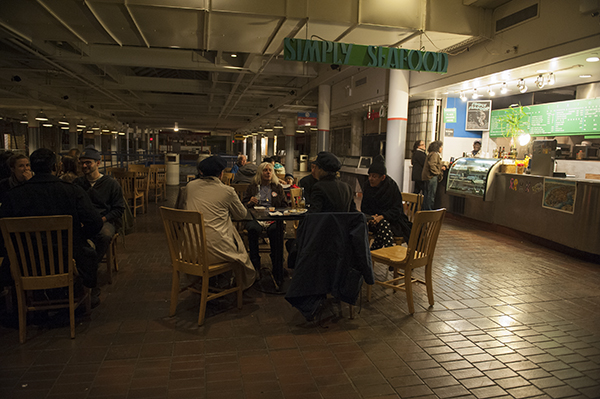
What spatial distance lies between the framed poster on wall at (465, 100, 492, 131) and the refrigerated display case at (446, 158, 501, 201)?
5.57 ft

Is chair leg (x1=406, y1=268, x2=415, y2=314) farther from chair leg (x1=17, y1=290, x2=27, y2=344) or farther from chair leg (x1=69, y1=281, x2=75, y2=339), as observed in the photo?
chair leg (x1=17, y1=290, x2=27, y2=344)

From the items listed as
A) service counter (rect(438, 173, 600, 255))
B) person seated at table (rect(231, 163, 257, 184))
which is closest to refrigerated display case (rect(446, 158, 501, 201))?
service counter (rect(438, 173, 600, 255))

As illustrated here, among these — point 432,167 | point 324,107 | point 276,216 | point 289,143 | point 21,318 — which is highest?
point 324,107

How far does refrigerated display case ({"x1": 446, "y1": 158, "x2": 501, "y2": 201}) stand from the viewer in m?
7.65

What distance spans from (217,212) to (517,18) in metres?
5.88

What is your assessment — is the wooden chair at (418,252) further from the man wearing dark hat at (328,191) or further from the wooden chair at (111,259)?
the wooden chair at (111,259)

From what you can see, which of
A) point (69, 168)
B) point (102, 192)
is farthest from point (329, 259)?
point (69, 168)

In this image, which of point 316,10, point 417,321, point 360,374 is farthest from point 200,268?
point 316,10

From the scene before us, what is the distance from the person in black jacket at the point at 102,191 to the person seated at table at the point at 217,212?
1.12 metres

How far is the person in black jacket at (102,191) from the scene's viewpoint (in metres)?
4.17

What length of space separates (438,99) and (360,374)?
8119 mm

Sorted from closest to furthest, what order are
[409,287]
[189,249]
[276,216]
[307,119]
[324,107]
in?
[189,249] → [409,287] → [276,216] → [324,107] → [307,119]

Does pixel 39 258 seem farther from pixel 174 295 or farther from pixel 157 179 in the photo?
pixel 157 179

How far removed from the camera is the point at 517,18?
6379mm
